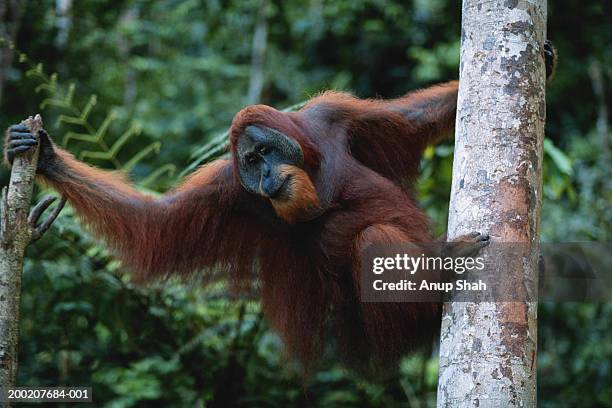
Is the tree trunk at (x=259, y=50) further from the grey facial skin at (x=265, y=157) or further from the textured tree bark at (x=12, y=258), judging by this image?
the textured tree bark at (x=12, y=258)

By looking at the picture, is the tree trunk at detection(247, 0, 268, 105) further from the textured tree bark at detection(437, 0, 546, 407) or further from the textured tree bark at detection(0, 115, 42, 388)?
the textured tree bark at detection(437, 0, 546, 407)

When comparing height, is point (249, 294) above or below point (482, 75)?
below

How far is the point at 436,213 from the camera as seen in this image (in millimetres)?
6883

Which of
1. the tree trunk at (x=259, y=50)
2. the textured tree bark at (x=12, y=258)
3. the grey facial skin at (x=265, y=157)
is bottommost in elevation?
the textured tree bark at (x=12, y=258)

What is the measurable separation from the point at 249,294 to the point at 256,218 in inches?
22.3

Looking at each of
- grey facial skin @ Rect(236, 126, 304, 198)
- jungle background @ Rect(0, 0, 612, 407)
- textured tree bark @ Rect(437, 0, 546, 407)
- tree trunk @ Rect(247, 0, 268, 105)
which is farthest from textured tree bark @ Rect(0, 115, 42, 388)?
tree trunk @ Rect(247, 0, 268, 105)

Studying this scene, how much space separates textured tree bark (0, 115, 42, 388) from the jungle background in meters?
1.32

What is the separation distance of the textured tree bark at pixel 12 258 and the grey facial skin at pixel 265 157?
1109 mm

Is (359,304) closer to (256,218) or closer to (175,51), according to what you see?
(256,218)

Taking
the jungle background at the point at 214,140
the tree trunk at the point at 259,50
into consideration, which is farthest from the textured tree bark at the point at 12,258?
the tree trunk at the point at 259,50

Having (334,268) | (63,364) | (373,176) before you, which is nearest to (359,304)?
(334,268)

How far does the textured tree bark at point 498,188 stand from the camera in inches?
111

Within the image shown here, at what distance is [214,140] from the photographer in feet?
17.2

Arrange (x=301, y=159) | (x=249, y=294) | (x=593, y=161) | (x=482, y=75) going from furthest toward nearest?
(x=593, y=161) < (x=249, y=294) < (x=301, y=159) < (x=482, y=75)
